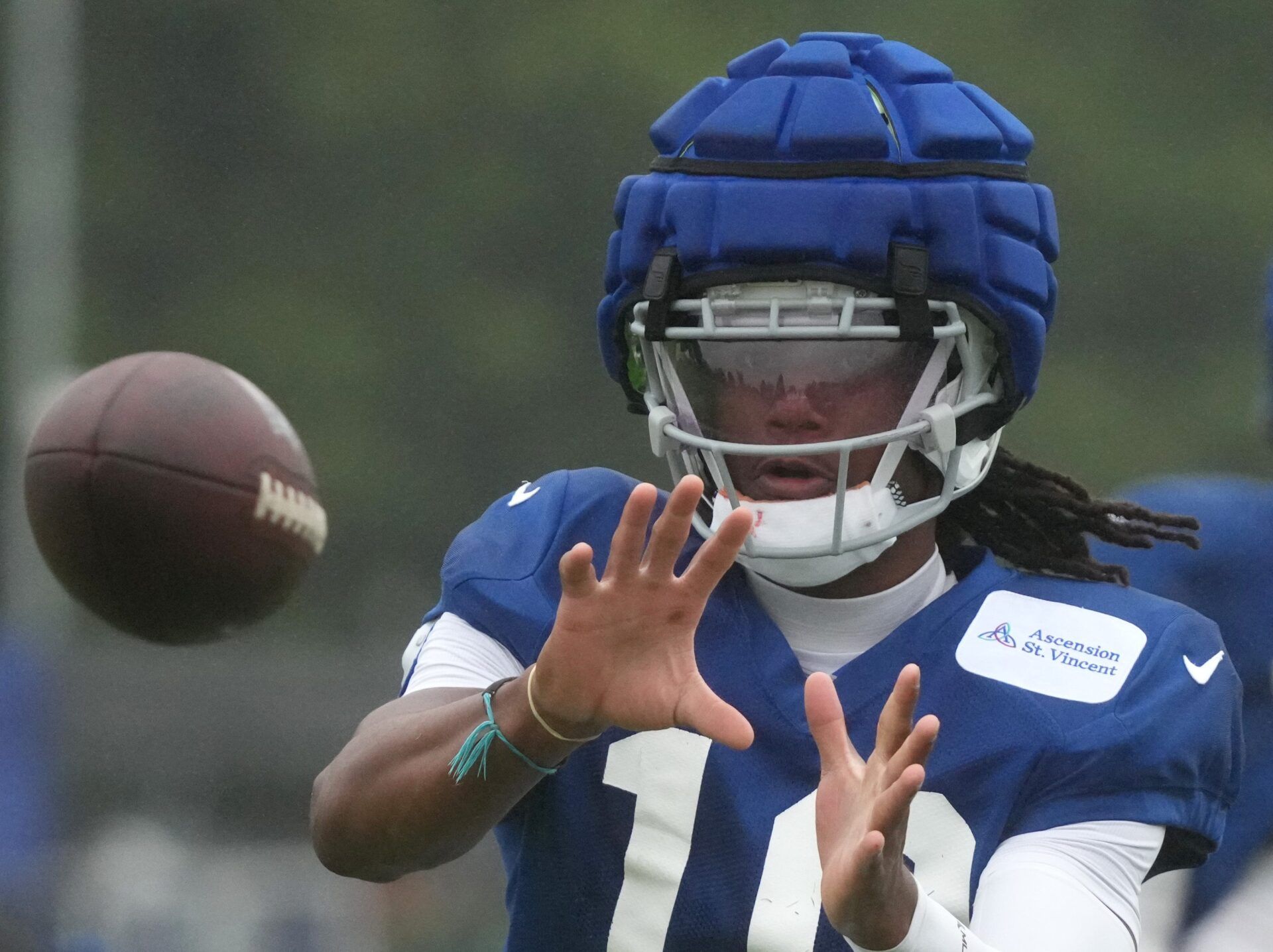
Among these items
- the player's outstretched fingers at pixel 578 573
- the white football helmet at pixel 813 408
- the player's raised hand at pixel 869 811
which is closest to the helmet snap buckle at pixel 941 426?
the white football helmet at pixel 813 408

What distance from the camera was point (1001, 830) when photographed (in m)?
2.60

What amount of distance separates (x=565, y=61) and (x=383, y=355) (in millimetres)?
1853

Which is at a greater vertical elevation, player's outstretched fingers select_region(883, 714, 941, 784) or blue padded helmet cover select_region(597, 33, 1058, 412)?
blue padded helmet cover select_region(597, 33, 1058, 412)

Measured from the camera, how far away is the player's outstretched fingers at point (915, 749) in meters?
2.26

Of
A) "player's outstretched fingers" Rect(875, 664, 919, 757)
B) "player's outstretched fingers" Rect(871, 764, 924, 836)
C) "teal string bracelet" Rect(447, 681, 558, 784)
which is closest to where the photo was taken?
"player's outstretched fingers" Rect(871, 764, 924, 836)

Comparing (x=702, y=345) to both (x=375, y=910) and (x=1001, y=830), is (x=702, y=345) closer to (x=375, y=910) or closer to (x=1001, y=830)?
(x=1001, y=830)

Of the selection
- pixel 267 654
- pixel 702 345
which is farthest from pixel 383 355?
pixel 702 345

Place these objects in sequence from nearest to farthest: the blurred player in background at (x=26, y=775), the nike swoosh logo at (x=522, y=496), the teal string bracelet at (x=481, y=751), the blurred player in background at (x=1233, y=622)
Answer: the teal string bracelet at (x=481, y=751) → the nike swoosh logo at (x=522, y=496) → the blurred player in background at (x=1233, y=622) → the blurred player in background at (x=26, y=775)

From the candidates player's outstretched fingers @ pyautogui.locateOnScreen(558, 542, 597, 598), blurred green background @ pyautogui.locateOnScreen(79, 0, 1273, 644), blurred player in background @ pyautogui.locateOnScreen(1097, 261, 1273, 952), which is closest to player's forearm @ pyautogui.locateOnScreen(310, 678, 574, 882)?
player's outstretched fingers @ pyautogui.locateOnScreen(558, 542, 597, 598)

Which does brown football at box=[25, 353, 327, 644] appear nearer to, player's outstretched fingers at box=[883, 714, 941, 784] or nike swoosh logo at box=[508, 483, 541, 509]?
nike swoosh logo at box=[508, 483, 541, 509]

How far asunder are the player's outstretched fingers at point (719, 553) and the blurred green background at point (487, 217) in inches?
328

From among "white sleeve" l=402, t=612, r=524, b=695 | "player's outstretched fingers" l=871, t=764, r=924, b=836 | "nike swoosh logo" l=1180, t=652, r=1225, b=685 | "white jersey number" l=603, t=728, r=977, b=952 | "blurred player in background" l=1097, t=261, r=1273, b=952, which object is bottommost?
"blurred player in background" l=1097, t=261, r=1273, b=952

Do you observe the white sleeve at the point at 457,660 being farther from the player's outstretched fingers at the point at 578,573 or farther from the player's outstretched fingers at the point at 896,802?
the player's outstretched fingers at the point at 896,802

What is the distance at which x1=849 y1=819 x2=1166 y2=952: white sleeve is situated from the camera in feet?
8.09
